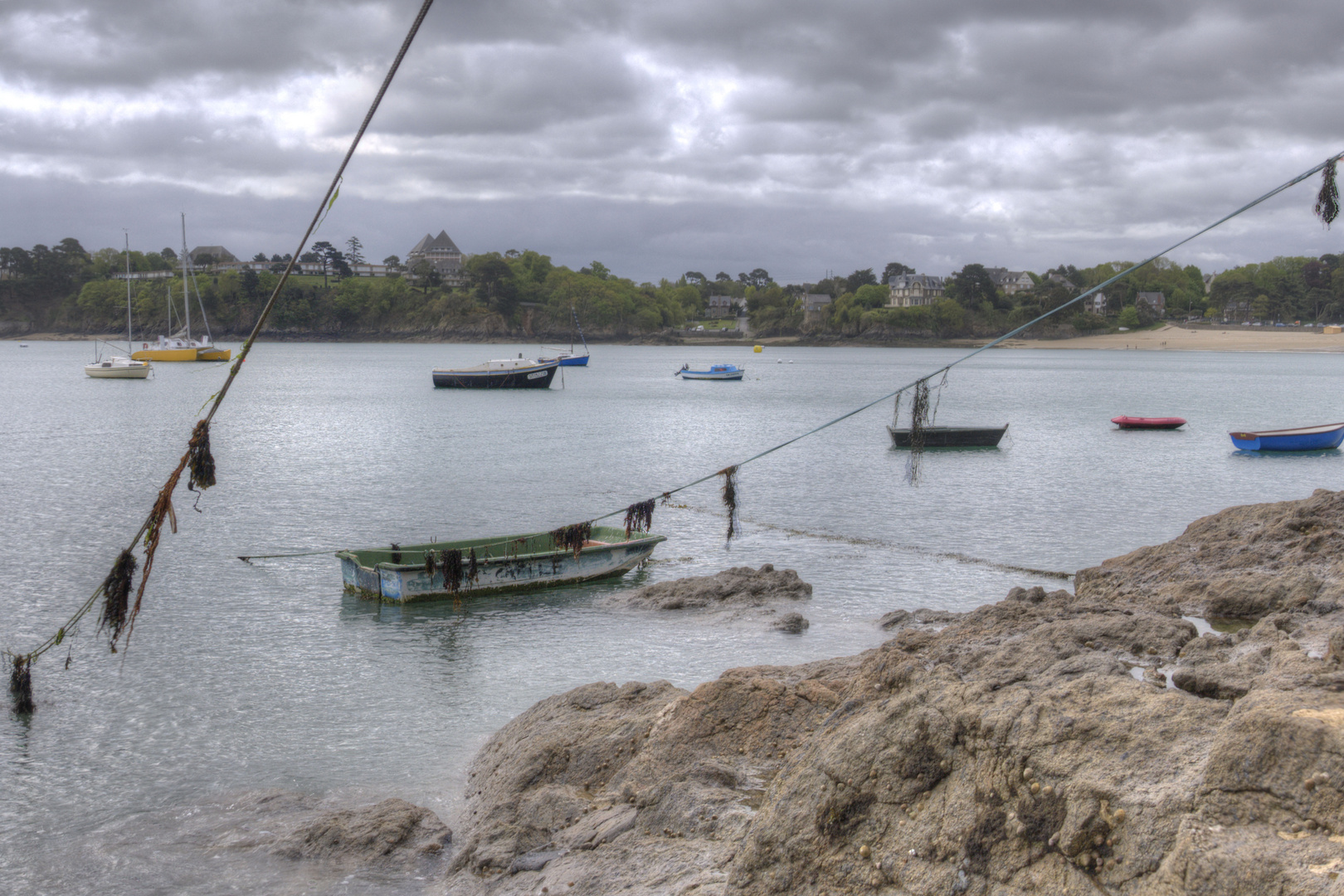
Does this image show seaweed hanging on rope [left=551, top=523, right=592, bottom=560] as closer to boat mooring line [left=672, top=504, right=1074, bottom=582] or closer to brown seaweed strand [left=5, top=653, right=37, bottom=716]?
boat mooring line [left=672, top=504, right=1074, bottom=582]

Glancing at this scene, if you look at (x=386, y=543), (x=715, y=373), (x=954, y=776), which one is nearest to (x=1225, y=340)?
(x=715, y=373)

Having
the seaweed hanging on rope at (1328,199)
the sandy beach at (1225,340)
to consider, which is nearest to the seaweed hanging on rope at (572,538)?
the seaweed hanging on rope at (1328,199)

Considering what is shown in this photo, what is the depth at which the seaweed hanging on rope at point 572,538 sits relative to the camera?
1641cm

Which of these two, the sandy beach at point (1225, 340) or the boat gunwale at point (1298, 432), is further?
the sandy beach at point (1225, 340)

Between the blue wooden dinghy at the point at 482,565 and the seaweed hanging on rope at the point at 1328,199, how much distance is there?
36.8ft

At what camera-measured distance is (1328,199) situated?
378 inches

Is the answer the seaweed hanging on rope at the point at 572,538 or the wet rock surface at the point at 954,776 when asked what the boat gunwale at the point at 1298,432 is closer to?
the wet rock surface at the point at 954,776

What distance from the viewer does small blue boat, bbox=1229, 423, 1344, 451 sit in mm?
39469

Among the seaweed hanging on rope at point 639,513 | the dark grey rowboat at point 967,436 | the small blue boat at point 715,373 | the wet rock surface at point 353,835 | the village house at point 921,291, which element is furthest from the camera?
the village house at point 921,291

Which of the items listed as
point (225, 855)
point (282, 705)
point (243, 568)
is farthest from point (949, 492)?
point (225, 855)

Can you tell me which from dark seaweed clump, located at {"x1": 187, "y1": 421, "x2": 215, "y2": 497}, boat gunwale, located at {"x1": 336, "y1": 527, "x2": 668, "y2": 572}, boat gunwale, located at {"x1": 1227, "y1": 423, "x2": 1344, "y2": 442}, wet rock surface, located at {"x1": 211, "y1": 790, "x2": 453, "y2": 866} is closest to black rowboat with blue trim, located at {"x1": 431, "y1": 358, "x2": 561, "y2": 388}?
boat gunwale, located at {"x1": 1227, "y1": 423, "x2": 1344, "y2": 442}

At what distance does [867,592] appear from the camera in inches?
666

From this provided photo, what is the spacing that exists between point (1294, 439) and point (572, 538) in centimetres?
3573

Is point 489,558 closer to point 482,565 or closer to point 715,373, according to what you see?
point 482,565
